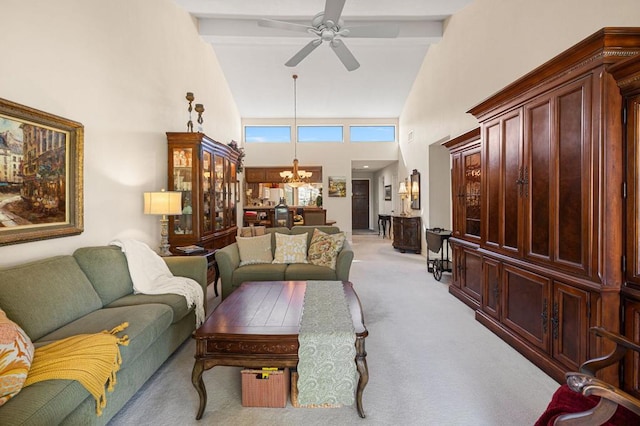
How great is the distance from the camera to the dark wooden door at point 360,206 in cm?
1330

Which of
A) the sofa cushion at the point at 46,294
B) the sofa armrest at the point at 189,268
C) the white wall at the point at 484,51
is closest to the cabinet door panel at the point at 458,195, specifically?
the white wall at the point at 484,51

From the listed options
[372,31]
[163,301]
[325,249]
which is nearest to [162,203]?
[163,301]

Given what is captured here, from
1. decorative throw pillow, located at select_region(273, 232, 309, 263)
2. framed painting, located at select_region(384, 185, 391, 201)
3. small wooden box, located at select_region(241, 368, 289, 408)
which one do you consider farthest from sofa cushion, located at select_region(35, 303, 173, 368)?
framed painting, located at select_region(384, 185, 391, 201)

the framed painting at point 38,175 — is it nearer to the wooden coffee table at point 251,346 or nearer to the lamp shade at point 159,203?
the lamp shade at point 159,203

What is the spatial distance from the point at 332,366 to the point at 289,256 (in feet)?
7.46

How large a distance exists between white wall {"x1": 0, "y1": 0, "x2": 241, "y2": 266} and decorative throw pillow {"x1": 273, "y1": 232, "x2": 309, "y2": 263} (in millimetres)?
1713

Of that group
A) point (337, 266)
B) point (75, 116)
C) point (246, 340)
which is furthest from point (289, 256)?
point (75, 116)

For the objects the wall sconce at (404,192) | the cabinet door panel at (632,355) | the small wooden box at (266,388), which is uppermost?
the wall sconce at (404,192)

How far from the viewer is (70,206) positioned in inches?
105

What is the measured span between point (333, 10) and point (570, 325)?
3612 millimetres

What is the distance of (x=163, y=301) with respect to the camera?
98.3 inches

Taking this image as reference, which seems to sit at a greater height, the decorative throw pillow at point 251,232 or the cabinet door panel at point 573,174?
the cabinet door panel at point 573,174

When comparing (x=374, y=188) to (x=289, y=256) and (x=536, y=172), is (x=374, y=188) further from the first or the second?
(x=536, y=172)

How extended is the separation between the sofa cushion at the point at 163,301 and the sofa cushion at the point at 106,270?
84 mm
